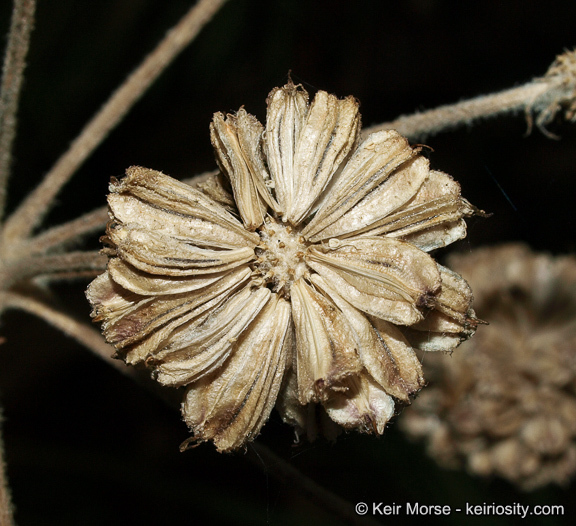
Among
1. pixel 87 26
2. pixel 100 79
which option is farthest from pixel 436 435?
pixel 87 26

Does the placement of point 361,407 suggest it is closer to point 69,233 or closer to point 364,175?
point 364,175

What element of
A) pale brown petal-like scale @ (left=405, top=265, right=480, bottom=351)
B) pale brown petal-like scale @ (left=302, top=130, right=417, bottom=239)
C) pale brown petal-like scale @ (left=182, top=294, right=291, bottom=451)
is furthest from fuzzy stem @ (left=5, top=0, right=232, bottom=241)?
pale brown petal-like scale @ (left=405, top=265, right=480, bottom=351)

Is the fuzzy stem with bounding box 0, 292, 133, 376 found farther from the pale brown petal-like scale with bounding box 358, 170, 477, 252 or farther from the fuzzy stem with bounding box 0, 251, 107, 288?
the pale brown petal-like scale with bounding box 358, 170, 477, 252

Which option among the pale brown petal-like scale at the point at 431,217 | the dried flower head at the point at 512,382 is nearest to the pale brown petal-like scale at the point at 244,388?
the pale brown petal-like scale at the point at 431,217

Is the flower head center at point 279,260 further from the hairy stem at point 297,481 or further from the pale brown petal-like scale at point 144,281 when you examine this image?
the hairy stem at point 297,481

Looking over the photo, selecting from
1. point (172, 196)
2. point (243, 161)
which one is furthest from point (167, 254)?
point (243, 161)

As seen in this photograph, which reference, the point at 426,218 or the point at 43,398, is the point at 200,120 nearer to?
the point at 43,398
